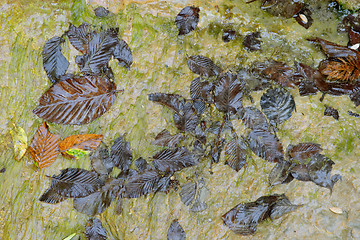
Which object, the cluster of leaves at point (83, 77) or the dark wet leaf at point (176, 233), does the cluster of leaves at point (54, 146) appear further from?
the dark wet leaf at point (176, 233)

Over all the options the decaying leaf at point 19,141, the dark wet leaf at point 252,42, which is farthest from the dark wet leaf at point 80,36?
the dark wet leaf at point 252,42

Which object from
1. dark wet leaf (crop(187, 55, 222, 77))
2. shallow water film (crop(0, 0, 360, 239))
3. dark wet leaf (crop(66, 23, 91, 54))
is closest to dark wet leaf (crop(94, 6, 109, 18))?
shallow water film (crop(0, 0, 360, 239))

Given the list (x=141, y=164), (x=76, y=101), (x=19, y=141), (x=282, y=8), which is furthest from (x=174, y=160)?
(x=282, y=8)

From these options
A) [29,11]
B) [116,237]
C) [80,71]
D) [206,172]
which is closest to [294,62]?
[206,172]

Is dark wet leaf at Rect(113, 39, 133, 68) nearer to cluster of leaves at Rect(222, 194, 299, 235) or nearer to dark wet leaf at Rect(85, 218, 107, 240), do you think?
dark wet leaf at Rect(85, 218, 107, 240)

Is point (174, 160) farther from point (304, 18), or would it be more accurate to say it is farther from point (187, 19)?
point (304, 18)

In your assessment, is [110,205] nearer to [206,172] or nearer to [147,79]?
[206,172]
